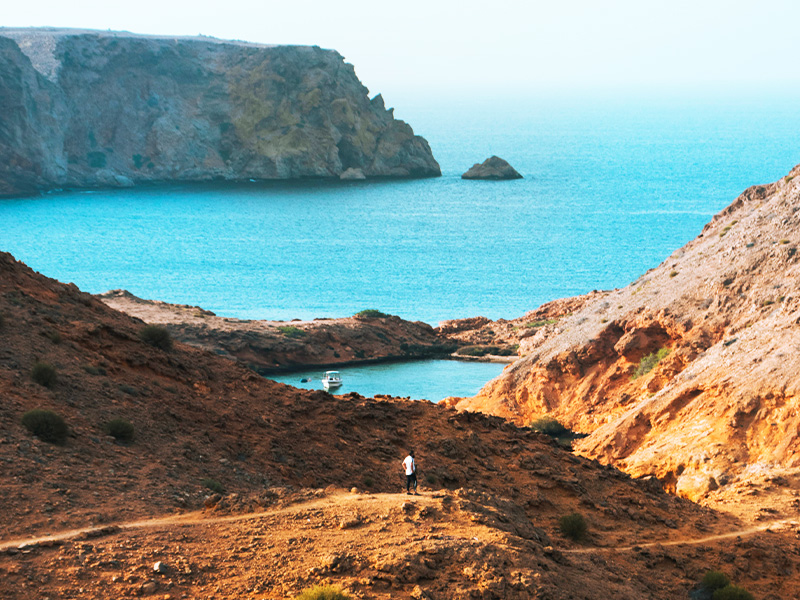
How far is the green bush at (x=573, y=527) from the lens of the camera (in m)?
22.4

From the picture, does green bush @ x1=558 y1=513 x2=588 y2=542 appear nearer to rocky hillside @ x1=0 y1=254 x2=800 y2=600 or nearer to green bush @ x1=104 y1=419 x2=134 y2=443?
rocky hillside @ x1=0 y1=254 x2=800 y2=600

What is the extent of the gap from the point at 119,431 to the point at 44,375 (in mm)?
2476

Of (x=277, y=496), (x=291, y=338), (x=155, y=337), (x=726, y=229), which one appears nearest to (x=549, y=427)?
(x=726, y=229)

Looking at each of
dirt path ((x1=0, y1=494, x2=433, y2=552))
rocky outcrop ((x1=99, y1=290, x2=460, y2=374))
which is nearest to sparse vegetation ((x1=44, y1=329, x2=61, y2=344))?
dirt path ((x1=0, y1=494, x2=433, y2=552))

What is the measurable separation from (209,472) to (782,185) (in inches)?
1465

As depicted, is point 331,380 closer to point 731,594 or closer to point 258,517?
point 731,594

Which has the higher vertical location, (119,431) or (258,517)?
(119,431)

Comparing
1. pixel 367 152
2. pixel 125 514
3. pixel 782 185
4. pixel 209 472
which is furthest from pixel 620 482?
pixel 367 152

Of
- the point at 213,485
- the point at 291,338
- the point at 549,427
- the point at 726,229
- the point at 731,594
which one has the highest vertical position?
the point at 726,229

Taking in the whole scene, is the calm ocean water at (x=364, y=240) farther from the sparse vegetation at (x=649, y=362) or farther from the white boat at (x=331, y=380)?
the sparse vegetation at (x=649, y=362)

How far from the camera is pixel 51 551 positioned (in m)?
15.6

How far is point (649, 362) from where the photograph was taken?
4194 cm

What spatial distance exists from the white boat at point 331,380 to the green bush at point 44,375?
39.3 metres

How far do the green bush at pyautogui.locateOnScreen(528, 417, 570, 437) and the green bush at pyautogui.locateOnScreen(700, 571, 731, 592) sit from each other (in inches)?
791
